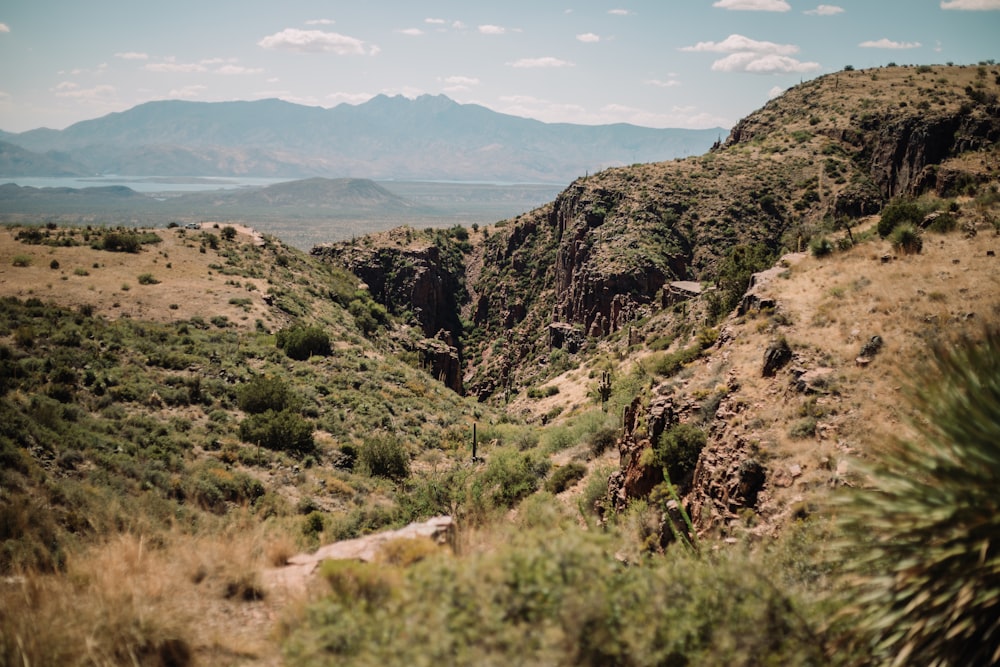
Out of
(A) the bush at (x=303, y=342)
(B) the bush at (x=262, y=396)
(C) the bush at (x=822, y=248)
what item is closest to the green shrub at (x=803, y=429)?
(C) the bush at (x=822, y=248)

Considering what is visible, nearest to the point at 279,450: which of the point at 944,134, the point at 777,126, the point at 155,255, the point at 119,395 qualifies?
the point at 119,395

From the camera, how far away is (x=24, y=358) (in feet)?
72.8

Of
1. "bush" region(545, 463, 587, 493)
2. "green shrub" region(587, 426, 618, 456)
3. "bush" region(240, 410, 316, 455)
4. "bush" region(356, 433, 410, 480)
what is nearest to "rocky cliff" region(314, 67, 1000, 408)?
"green shrub" region(587, 426, 618, 456)

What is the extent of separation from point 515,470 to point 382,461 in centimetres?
750

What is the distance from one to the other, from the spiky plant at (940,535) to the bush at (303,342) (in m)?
33.8

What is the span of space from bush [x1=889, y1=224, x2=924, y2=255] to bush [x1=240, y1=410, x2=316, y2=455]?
22586 millimetres

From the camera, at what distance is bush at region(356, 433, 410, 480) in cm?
2386

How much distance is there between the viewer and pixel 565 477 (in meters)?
18.2

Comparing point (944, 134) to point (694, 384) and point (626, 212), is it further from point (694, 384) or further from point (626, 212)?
point (694, 384)

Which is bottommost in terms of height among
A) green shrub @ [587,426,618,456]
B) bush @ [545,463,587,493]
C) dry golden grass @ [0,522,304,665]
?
bush @ [545,463,587,493]

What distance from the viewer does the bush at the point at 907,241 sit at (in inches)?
639

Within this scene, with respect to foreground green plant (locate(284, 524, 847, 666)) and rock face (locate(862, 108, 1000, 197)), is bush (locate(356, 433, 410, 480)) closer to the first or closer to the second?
foreground green plant (locate(284, 524, 847, 666))

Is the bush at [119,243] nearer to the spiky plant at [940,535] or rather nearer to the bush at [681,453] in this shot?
the bush at [681,453]

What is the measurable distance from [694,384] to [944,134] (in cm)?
5811
